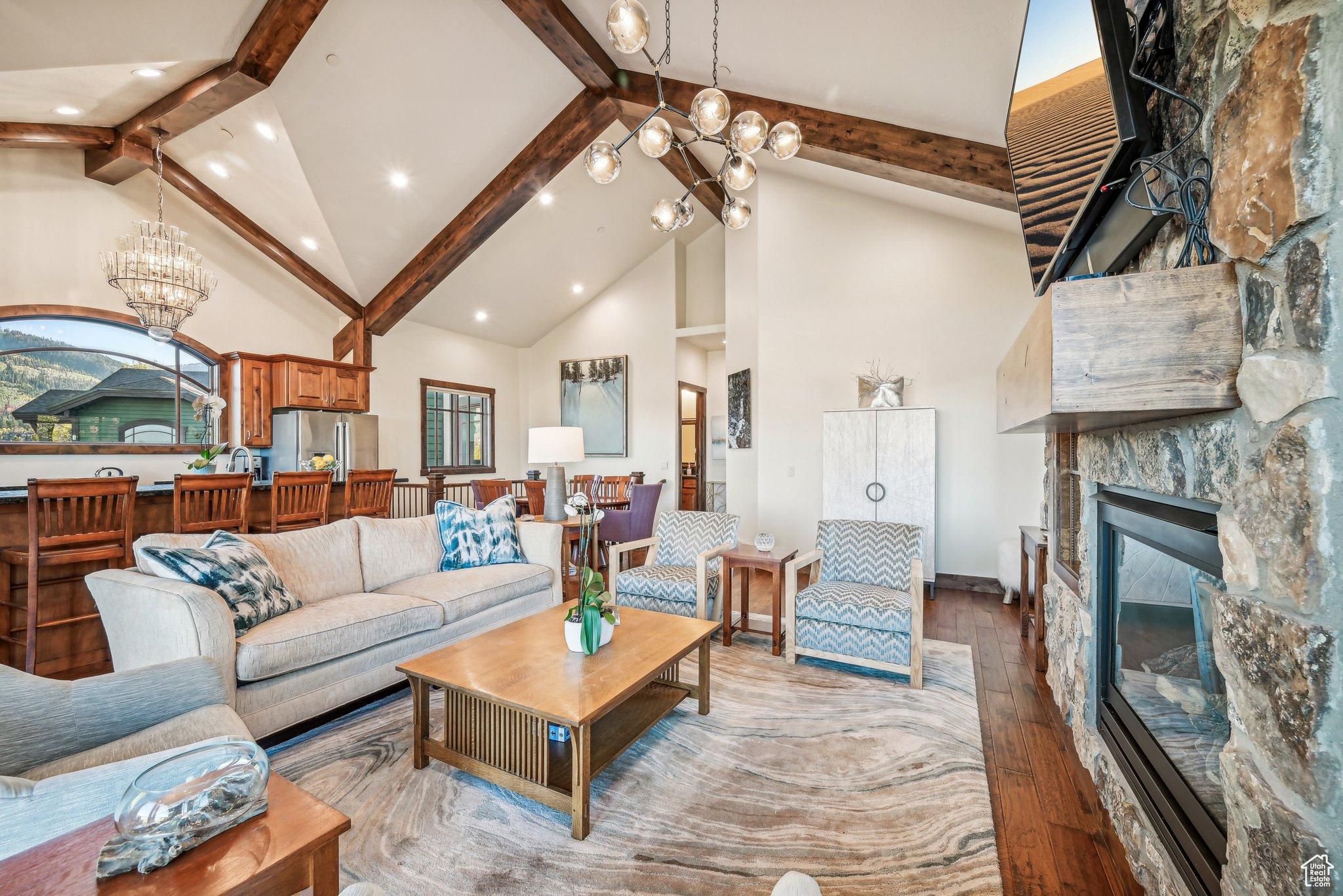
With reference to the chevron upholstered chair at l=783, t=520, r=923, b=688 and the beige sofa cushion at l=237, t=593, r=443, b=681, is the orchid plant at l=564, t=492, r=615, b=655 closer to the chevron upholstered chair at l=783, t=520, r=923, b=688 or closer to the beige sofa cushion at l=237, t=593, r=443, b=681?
the beige sofa cushion at l=237, t=593, r=443, b=681

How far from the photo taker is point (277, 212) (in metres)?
5.20

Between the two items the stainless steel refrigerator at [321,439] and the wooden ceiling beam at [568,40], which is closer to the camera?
the wooden ceiling beam at [568,40]

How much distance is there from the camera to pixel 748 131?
249 cm

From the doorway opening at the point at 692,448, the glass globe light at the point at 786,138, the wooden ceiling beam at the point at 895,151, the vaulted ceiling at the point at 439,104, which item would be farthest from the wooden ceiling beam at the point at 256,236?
the glass globe light at the point at 786,138

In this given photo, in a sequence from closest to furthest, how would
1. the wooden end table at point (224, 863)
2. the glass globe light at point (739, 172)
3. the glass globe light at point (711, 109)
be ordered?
the wooden end table at point (224, 863) → the glass globe light at point (711, 109) → the glass globe light at point (739, 172)

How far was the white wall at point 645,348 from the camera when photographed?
767 cm

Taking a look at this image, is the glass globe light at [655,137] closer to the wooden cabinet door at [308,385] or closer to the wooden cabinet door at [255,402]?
the wooden cabinet door at [308,385]

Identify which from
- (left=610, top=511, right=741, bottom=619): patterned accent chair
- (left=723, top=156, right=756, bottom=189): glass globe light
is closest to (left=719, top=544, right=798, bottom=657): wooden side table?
(left=610, top=511, right=741, bottom=619): patterned accent chair

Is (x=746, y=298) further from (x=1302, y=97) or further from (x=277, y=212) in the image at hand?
(x=1302, y=97)

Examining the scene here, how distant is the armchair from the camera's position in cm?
97

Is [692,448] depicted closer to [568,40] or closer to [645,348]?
[645,348]

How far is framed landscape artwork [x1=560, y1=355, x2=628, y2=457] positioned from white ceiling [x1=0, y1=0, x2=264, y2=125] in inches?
196

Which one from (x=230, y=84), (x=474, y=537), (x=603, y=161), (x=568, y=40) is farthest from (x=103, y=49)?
(x=474, y=537)

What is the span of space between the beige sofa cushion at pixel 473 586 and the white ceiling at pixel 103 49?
3482 millimetres
